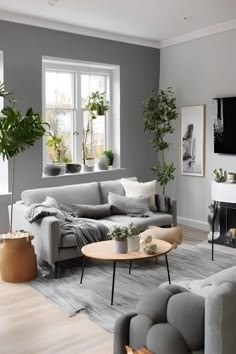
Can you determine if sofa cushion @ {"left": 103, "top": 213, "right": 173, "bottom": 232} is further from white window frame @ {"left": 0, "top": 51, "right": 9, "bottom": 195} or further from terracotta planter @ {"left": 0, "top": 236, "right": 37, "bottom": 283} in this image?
white window frame @ {"left": 0, "top": 51, "right": 9, "bottom": 195}

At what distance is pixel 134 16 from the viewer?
5.47 m

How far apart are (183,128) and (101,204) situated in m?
1.96

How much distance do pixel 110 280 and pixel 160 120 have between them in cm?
307

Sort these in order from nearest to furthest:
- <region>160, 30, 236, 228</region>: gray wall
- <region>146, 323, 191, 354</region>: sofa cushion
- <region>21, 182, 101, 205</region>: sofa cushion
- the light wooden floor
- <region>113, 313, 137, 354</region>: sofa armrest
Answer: <region>146, 323, 191, 354</region>: sofa cushion, <region>113, 313, 137, 354</region>: sofa armrest, the light wooden floor, <region>21, 182, 101, 205</region>: sofa cushion, <region>160, 30, 236, 228</region>: gray wall

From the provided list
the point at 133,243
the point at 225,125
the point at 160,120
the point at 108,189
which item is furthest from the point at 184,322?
the point at 160,120

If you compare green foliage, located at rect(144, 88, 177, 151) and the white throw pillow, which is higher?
green foliage, located at rect(144, 88, 177, 151)

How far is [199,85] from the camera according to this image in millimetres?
6344

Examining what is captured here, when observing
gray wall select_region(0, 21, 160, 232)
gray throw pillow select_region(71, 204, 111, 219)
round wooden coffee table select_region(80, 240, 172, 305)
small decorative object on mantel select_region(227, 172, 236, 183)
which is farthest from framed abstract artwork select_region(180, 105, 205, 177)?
round wooden coffee table select_region(80, 240, 172, 305)

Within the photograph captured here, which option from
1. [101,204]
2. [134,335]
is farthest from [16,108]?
[134,335]

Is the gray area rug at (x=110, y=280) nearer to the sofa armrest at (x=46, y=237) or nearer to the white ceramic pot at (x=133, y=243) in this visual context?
the sofa armrest at (x=46, y=237)

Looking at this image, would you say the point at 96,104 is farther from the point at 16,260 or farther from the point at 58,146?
the point at 16,260

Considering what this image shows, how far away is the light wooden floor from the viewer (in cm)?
294

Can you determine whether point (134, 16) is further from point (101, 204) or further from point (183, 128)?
point (101, 204)

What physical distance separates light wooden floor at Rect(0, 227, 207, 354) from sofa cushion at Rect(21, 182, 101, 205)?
144 cm
